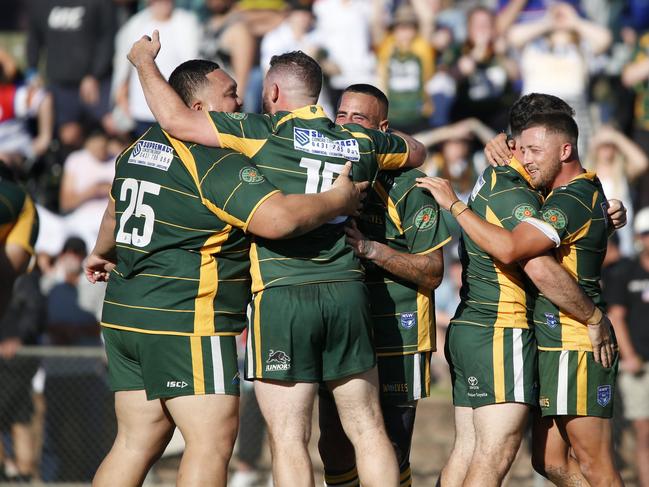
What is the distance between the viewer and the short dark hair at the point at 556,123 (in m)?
6.29

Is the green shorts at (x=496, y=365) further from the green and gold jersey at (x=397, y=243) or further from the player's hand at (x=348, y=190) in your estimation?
the player's hand at (x=348, y=190)

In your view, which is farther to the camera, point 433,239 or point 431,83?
point 431,83

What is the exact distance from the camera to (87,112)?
1382 cm

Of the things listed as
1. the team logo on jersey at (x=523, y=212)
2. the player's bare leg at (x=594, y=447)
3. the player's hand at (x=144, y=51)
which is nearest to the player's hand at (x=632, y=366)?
the player's bare leg at (x=594, y=447)

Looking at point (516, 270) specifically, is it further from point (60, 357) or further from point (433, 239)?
point (60, 357)

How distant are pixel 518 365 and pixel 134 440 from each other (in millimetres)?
2209

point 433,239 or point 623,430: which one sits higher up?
point 433,239

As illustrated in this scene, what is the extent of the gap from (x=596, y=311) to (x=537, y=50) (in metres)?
7.52

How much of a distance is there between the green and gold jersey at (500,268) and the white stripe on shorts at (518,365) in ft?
0.19

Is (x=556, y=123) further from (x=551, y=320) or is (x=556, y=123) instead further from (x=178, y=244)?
(x=178, y=244)

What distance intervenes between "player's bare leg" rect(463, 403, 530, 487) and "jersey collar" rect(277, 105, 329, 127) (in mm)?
1936

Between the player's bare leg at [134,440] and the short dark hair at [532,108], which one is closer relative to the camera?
the player's bare leg at [134,440]

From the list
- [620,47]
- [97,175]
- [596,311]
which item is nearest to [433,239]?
[596,311]

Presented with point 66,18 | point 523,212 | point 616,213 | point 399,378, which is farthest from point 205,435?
point 66,18
